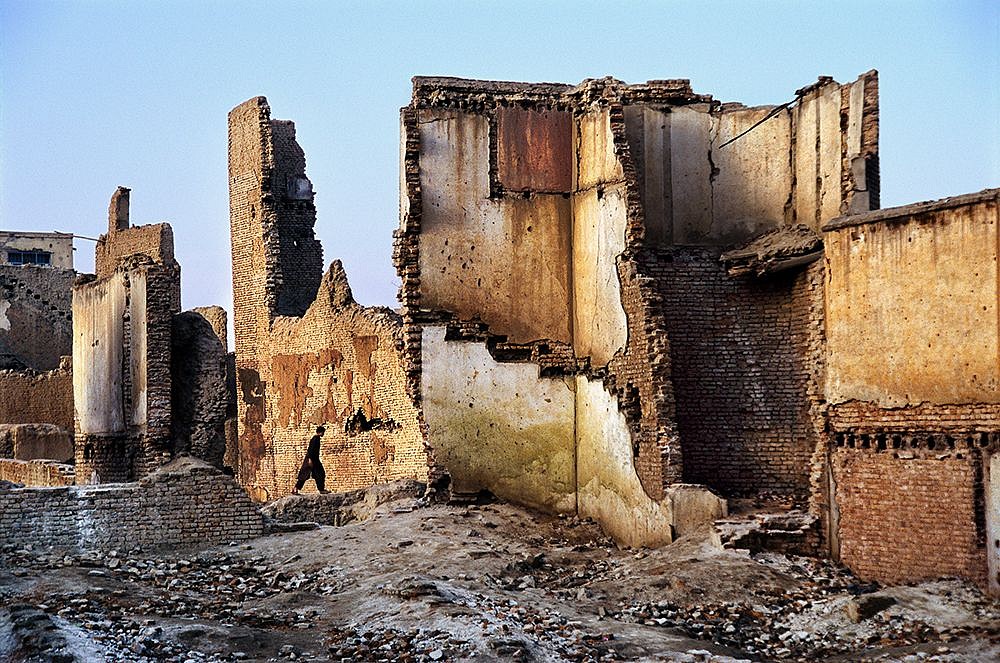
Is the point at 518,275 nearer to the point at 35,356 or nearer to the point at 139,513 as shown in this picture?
the point at 139,513

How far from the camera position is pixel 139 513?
48.0 ft

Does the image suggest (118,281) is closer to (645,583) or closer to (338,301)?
(338,301)

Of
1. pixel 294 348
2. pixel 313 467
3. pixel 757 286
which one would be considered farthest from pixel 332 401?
pixel 757 286

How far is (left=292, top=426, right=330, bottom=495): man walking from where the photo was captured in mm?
27406

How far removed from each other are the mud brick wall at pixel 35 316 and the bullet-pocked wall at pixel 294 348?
8.33m

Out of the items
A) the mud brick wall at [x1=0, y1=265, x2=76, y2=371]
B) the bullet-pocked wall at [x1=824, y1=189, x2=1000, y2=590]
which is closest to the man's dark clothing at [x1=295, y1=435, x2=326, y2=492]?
the mud brick wall at [x1=0, y1=265, x2=76, y2=371]

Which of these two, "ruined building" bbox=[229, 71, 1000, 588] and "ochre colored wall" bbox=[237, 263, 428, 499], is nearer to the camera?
"ruined building" bbox=[229, 71, 1000, 588]

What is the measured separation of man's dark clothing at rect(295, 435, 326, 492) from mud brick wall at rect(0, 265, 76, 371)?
10.6m

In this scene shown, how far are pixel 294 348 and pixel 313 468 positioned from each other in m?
2.49

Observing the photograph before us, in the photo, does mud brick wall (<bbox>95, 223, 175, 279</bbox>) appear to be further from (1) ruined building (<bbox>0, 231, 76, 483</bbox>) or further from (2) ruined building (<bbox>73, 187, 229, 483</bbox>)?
(2) ruined building (<bbox>73, 187, 229, 483</bbox>)

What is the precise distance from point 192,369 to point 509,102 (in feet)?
18.2

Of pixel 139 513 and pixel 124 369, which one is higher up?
pixel 124 369

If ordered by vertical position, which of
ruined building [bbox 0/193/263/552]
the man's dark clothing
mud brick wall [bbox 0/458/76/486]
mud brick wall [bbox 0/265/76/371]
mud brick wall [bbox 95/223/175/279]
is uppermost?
mud brick wall [bbox 95/223/175/279]

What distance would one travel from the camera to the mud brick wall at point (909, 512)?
11.6 m
